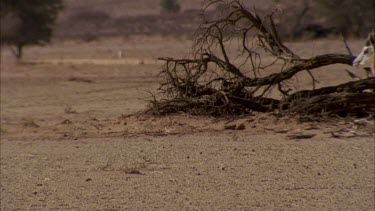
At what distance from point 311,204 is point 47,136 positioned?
5.43 m

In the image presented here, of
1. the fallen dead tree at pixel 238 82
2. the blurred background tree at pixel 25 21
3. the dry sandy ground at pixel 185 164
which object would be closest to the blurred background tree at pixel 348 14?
the blurred background tree at pixel 25 21

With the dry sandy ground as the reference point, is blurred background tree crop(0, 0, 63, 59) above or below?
above

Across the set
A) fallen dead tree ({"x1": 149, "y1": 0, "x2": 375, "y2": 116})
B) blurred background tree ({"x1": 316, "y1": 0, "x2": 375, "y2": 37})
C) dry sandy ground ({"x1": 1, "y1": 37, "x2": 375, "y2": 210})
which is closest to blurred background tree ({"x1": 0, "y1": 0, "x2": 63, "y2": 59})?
blurred background tree ({"x1": 316, "y1": 0, "x2": 375, "y2": 37})

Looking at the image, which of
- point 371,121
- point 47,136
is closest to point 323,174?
point 371,121

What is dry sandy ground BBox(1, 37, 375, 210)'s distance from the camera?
7113 mm

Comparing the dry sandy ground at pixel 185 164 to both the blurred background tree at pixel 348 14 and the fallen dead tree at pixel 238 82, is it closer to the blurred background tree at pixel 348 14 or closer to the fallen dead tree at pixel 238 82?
the fallen dead tree at pixel 238 82

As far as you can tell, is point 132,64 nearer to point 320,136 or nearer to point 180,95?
point 180,95

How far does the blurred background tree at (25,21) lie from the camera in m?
31.8

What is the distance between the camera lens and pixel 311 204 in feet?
22.5

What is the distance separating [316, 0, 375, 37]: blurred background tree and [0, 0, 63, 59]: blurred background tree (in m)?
13.6

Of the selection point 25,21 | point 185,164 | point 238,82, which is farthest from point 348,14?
point 185,164

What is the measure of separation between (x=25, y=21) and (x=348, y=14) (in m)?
15.4

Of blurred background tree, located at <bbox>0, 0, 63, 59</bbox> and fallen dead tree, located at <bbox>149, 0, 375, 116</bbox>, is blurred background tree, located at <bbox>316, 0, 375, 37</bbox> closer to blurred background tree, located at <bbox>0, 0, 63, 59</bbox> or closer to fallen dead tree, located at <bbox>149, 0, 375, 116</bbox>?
blurred background tree, located at <bbox>0, 0, 63, 59</bbox>

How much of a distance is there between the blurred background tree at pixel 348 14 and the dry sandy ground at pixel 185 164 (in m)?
19.1
